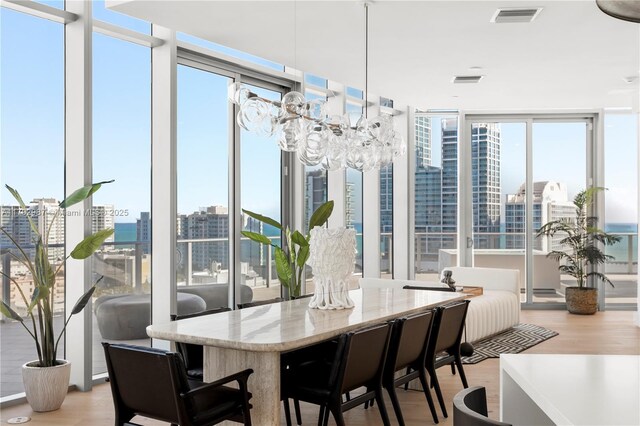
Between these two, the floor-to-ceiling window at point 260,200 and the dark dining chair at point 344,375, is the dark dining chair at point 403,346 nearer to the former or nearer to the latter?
the dark dining chair at point 344,375

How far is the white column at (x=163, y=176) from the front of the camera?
19.0 feet

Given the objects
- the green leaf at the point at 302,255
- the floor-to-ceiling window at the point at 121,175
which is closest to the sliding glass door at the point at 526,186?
the green leaf at the point at 302,255

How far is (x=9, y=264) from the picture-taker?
488 cm

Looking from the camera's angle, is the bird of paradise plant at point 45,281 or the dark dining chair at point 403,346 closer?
the dark dining chair at point 403,346

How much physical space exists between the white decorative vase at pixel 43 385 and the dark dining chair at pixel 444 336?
2586 mm

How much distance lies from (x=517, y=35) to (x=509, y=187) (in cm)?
496

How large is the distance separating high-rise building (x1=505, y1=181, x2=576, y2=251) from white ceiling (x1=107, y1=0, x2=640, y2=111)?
7.46 feet

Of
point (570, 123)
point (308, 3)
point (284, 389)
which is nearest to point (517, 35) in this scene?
point (308, 3)

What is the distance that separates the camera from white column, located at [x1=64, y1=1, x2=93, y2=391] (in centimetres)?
509

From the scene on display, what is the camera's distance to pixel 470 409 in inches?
76.8

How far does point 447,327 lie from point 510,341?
2.98 meters

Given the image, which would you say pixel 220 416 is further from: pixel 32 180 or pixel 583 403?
pixel 32 180

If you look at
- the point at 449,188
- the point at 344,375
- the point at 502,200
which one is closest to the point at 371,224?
the point at 449,188

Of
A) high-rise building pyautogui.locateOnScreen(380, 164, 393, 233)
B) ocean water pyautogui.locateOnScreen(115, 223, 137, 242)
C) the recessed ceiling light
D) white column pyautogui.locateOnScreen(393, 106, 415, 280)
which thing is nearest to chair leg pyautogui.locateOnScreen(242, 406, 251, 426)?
ocean water pyautogui.locateOnScreen(115, 223, 137, 242)
